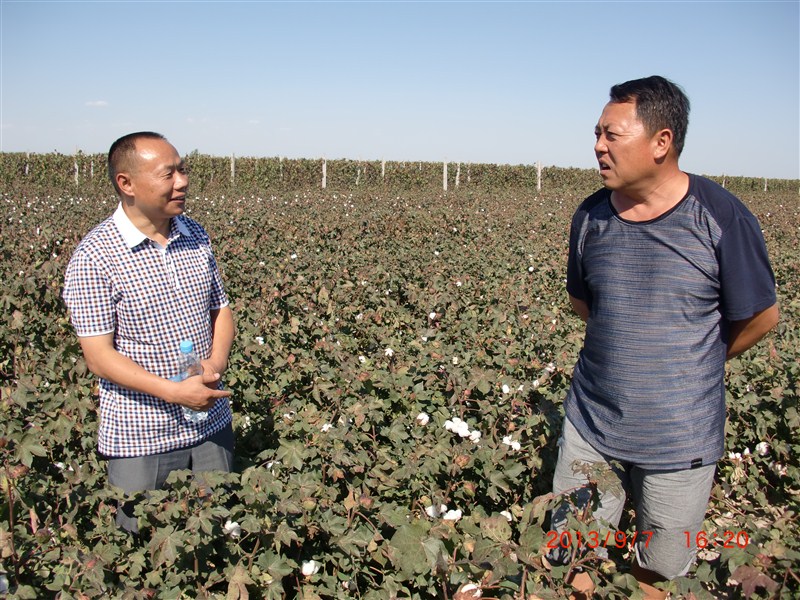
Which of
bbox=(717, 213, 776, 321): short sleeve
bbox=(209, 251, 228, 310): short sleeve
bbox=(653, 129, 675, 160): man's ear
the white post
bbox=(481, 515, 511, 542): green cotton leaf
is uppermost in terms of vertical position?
the white post

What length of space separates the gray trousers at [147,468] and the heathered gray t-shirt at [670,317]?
52.2 inches

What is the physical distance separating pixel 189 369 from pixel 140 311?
0.87 ft

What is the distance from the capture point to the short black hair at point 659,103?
1918 mm

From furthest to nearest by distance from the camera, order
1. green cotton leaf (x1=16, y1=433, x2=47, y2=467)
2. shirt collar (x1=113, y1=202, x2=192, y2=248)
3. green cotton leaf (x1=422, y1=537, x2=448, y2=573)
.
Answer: shirt collar (x1=113, y1=202, x2=192, y2=248)
green cotton leaf (x1=16, y1=433, x2=47, y2=467)
green cotton leaf (x1=422, y1=537, x2=448, y2=573)

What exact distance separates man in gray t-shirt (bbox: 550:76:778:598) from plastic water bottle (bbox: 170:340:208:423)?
1245 millimetres

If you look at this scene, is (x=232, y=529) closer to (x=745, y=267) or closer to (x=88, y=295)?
(x=88, y=295)

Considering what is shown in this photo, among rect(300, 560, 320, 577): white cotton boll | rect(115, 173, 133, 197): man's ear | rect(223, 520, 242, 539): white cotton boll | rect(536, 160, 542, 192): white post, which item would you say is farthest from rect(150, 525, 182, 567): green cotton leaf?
rect(536, 160, 542, 192): white post

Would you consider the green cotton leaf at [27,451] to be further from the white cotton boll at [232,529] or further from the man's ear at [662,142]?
the man's ear at [662,142]

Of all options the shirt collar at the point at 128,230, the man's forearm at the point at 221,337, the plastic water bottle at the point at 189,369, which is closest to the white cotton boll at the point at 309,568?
the plastic water bottle at the point at 189,369

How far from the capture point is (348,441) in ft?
8.32

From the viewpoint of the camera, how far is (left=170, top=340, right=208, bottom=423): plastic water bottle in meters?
2.27

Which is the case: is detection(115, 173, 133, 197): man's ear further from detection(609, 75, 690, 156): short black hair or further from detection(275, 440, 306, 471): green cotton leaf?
detection(609, 75, 690, 156): short black hair

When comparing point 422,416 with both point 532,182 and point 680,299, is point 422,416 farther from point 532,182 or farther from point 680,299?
point 532,182
